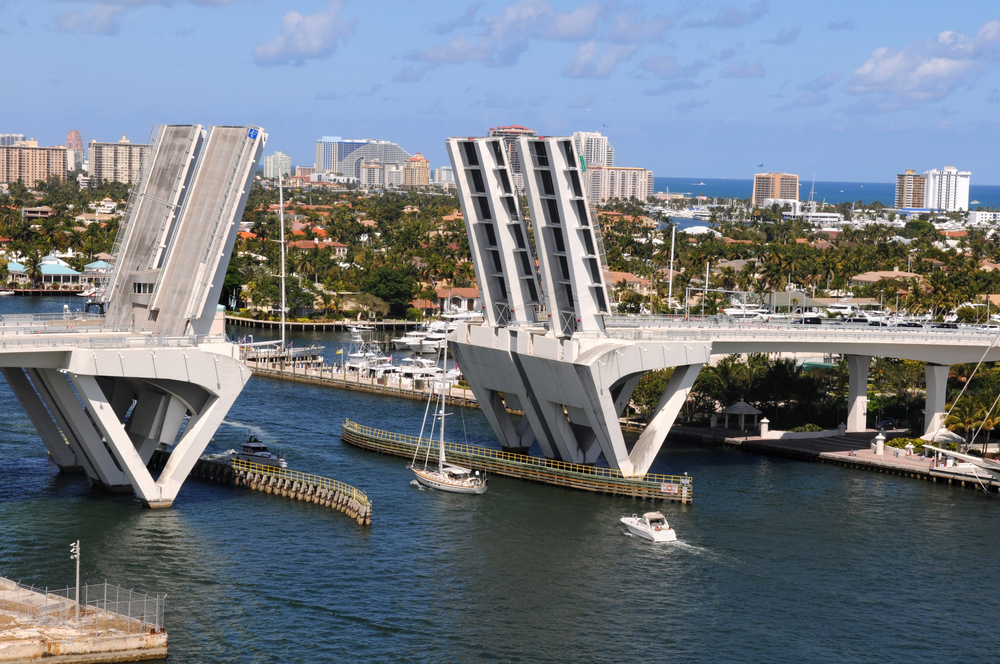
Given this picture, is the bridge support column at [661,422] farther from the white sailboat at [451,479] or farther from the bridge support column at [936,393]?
the bridge support column at [936,393]

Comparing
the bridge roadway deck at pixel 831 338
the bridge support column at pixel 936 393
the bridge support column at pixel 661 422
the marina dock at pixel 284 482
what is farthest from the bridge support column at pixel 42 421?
the bridge support column at pixel 936 393

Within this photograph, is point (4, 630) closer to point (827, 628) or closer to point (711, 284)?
point (827, 628)

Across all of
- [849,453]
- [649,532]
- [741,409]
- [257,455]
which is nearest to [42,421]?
[257,455]

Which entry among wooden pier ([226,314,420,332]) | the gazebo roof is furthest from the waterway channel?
wooden pier ([226,314,420,332])

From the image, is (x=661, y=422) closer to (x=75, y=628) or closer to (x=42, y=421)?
(x=42, y=421)

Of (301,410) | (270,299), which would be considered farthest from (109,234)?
(301,410)

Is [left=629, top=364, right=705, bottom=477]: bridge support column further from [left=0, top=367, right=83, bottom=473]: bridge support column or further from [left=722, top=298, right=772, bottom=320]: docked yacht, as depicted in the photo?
[left=722, top=298, right=772, bottom=320]: docked yacht
